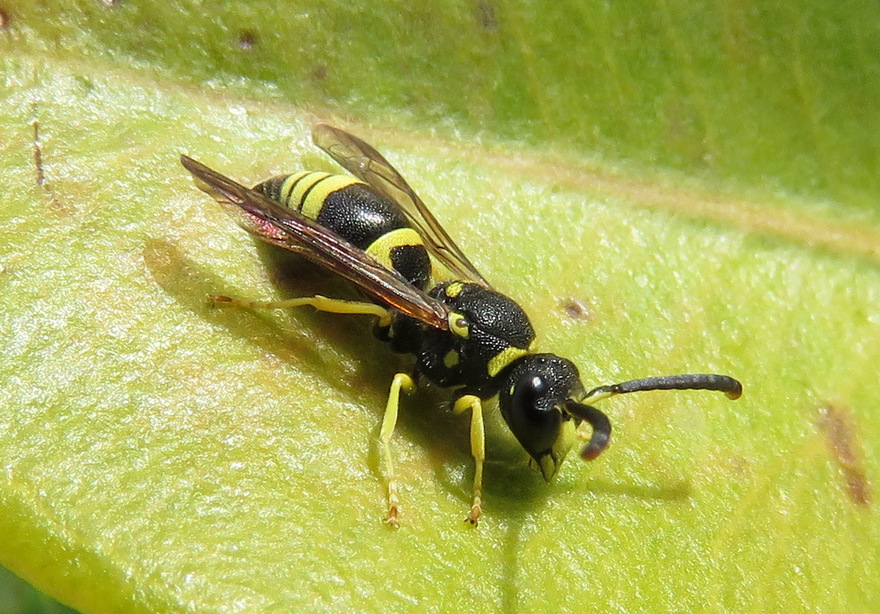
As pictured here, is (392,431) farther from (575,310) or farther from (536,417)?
(575,310)

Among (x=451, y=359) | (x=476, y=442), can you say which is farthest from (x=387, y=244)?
(x=476, y=442)

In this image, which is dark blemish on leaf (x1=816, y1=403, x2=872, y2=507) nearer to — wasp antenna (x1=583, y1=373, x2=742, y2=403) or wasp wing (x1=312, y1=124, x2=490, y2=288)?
wasp antenna (x1=583, y1=373, x2=742, y2=403)

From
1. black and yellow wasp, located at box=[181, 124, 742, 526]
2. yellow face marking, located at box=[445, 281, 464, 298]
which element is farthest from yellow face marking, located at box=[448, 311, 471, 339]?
yellow face marking, located at box=[445, 281, 464, 298]

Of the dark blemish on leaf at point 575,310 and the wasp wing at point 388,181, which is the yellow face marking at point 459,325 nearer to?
the wasp wing at point 388,181

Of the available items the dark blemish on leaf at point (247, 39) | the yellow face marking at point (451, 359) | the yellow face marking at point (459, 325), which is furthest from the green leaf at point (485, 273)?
the yellow face marking at point (459, 325)

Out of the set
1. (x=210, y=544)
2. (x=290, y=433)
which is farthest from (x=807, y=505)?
(x=210, y=544)

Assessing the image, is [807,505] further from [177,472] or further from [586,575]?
[177,472]
